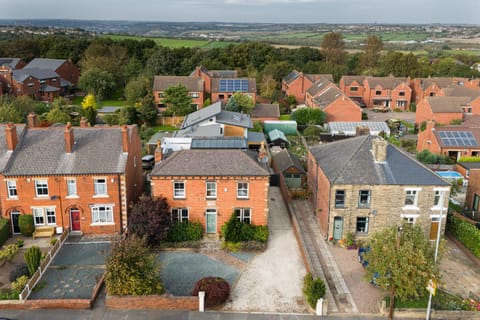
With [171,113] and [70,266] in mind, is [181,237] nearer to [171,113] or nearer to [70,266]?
[70,266]

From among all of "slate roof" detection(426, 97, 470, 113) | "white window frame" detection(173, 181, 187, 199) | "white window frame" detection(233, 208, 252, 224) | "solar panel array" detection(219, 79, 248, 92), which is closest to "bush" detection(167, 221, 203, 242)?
"white window frame" detection(173, 181, 187, 199)

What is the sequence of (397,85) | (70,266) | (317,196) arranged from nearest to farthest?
(70,266) → (317,196) → (397,85)

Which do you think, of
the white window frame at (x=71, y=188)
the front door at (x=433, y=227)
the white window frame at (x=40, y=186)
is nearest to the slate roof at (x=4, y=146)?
the white window frame at (x=40, y=186)

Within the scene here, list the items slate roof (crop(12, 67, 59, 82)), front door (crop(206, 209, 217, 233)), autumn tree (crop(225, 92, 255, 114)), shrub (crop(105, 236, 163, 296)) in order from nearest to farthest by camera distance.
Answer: shrub (crop(105, 236, 163, 296)) → front door (crop(206, 209, 217, 233)) → autumn tree (crop(225, 92, 255, 114)) → slate roof (crop(12, 67, 59, 82))

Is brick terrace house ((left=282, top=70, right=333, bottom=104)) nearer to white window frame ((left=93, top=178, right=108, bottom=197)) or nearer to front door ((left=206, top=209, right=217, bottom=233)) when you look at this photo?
front door ((left=206, top=209, right=217, bottom=233))

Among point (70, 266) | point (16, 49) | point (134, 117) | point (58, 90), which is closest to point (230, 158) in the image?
point (70, 266)

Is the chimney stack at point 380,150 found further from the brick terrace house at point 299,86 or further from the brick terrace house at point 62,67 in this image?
the brick terrace house at point 62,67

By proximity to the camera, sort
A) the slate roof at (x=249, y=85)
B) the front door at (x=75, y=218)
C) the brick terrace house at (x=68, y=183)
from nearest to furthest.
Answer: the brick terrace house at (x=68, y=183)
the front door at (x=75, y=218)
the slate roof at (x=249, y=85)
